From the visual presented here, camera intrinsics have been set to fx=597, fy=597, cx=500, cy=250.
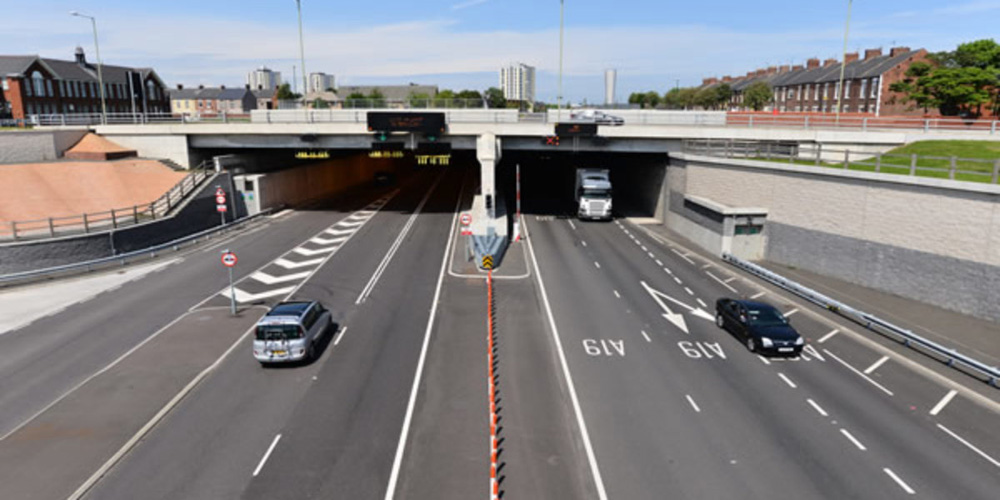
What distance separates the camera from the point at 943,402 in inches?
688

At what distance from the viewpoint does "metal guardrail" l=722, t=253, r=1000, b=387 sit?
747 inches

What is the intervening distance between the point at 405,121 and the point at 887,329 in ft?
102

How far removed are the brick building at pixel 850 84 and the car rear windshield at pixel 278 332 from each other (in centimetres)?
6796

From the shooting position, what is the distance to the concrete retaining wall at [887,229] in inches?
946

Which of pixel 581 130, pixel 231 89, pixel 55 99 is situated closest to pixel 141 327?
pixel 581 130

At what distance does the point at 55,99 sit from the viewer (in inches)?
3031

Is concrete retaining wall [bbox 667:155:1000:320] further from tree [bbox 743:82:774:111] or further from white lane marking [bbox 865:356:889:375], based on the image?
→ tree [bbox 743:82:774:111]

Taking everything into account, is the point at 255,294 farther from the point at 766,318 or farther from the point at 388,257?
the point at 766,318

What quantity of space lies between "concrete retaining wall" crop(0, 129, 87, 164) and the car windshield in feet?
156

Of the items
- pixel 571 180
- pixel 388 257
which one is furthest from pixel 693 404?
pixel 571 180

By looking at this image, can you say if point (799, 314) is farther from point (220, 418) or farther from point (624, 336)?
point (220, 418)

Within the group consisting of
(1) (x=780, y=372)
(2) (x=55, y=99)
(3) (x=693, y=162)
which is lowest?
(1) (x=780, y=372)

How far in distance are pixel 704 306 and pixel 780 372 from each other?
700 cm

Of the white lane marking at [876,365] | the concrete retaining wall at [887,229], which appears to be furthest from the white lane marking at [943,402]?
the concrete retaining wall at [887,229]
